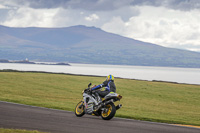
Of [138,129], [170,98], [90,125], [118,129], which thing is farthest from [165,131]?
[170,98]

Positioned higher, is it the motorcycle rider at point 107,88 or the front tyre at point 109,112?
the motorcycle rider at point 107,88

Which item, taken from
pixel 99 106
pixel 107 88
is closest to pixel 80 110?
pixel 99 106

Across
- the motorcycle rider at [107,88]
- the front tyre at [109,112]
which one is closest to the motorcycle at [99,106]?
the front tyre at [109,112]

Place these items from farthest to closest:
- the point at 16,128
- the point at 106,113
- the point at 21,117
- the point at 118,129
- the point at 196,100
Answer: the point at 196,100, the point at 106,113, the point at 21,117, the point at 118,129, the point at 16,128

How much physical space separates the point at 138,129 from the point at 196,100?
3186cm

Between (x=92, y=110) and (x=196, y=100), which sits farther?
(x=196, y=100)

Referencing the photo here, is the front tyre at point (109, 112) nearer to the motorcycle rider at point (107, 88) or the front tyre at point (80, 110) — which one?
the motorcycle rider at point (107, 88)

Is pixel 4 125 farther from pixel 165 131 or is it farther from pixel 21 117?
pixel 165 131

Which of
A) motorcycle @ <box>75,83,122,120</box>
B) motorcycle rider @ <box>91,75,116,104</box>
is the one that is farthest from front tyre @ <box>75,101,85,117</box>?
motorcycle rider @ <box>91,75,116,104</box>

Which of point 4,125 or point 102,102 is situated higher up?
point 102,102

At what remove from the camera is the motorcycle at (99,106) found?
16.6 meters

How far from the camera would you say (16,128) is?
491 inches

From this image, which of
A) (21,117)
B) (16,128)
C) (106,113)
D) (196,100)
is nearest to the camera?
(16,128)

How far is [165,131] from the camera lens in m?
14.1
